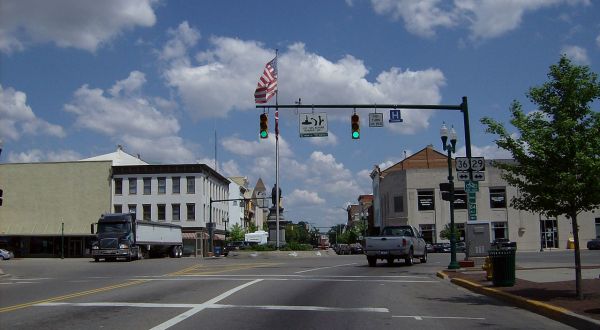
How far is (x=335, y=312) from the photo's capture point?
11953 mm

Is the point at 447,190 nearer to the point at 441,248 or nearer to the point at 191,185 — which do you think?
the point at 441,248

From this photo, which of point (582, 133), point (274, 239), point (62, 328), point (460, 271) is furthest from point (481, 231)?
point (274, 239)

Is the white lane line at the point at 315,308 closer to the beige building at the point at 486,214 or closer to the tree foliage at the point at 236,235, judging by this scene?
the beige building at the point at 486,214

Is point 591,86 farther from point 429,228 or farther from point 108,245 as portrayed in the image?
point 429,228

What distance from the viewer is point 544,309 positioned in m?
11.6

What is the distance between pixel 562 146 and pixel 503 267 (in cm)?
460

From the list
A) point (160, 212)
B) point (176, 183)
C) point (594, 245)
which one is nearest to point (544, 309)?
point (594, 245)

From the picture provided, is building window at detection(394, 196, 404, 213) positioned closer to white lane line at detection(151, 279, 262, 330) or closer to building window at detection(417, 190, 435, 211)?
building window at detection(417, 190, 435, 211)

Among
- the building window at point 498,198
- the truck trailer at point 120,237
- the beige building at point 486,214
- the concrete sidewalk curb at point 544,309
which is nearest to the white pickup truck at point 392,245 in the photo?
the concrete sidewalk curb at point 544,309

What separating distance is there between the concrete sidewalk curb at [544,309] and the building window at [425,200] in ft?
191

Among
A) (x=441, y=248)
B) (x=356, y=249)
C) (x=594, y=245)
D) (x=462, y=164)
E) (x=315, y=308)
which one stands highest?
(x=462, y=164)

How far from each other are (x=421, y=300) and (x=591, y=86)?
586cm

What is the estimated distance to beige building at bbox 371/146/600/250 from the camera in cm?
7019

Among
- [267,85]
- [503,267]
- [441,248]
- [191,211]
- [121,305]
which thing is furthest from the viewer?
[191,211]
